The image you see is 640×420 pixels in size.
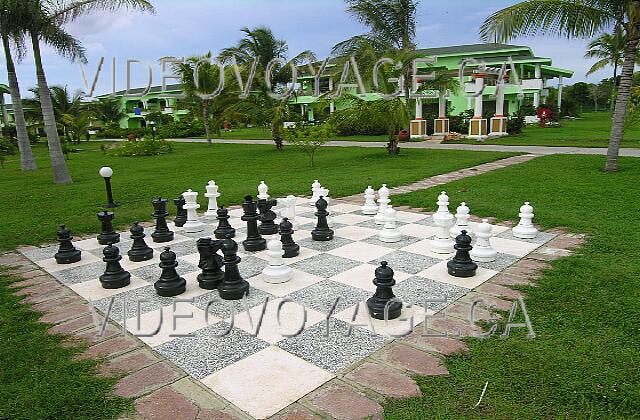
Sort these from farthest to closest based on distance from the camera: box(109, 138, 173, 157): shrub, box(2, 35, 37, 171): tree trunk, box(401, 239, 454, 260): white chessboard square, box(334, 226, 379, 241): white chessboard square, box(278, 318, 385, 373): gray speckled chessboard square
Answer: box(109, 138, 173, 157): shrub → box(2, 35, 37, 171): tree trunk → box(334, 226, 379, 241): white chessboard square → box(401, 239, 454, 260): white chessboard square → box(278, 318, 385, 373): gray speckled chessboard square

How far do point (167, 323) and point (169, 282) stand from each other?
594 mm

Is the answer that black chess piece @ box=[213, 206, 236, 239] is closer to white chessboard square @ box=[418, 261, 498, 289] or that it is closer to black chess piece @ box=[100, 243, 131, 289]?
black chess piece @ box=[100, 243, 131, 289]

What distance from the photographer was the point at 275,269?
13.9 feet

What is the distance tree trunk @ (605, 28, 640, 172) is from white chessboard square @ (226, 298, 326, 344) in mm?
9747

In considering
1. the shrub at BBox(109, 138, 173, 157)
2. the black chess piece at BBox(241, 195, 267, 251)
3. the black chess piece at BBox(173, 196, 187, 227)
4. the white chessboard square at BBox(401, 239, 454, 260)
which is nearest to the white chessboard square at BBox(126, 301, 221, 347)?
the black chess piece at BBox(241, 195, 267, 251)

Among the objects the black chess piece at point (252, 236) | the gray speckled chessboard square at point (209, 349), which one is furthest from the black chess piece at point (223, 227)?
the gray speckled chessboard square at point (209, 349)

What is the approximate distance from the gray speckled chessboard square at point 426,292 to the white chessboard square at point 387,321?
110 mm

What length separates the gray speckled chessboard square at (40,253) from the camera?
544 centimetres

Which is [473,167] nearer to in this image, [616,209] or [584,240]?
[616,209]

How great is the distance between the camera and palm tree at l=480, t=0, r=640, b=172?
9.78 metres

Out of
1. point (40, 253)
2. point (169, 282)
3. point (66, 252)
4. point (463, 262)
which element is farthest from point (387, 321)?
point (40, 253)

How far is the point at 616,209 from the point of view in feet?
22.2

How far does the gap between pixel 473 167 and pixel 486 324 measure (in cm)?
984

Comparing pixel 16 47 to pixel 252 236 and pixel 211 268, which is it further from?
pixel 211 268
